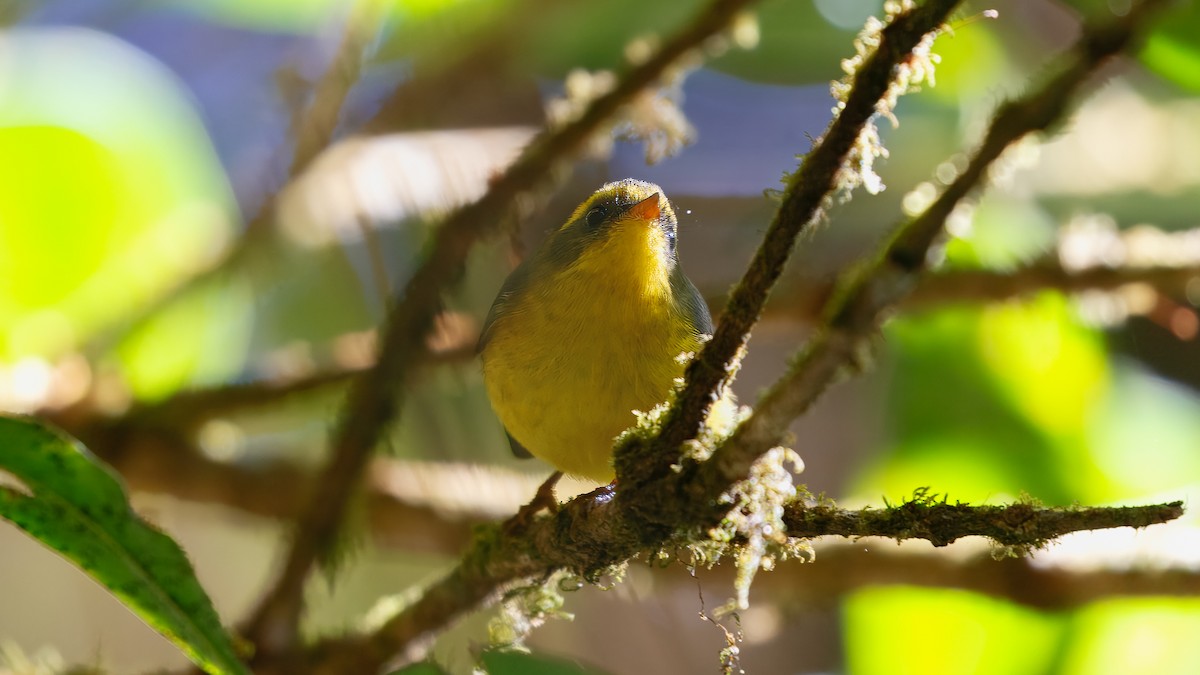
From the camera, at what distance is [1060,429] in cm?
243

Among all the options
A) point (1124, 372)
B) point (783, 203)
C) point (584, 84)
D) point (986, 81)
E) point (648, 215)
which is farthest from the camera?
point (1124, 372)

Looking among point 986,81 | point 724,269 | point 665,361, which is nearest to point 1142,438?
point 986,81

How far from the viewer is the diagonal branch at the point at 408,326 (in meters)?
1.58

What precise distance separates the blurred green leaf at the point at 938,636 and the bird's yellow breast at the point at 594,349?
91cm

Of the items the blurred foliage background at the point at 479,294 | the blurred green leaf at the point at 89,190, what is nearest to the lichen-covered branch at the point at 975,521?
the blurred foliage background at the point at 479,294

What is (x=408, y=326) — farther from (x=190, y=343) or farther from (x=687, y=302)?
(x=190, y=343)

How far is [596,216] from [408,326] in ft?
1.61

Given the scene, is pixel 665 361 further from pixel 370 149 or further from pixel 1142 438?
pixel 1142 438

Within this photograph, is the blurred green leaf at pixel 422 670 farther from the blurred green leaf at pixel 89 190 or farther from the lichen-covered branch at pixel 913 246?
the blurred green leaf at pixel 89 190

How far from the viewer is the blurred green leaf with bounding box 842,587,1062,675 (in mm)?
1958

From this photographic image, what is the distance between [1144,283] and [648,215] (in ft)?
3.88

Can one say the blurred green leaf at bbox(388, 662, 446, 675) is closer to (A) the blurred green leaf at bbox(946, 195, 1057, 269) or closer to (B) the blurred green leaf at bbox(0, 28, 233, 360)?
(A) the blurred green leaf at bbox(946, 195, 1057, 269)

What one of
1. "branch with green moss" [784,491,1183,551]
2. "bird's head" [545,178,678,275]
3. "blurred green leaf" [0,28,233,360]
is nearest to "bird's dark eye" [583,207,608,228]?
"bird's head" [545,178,678,275]

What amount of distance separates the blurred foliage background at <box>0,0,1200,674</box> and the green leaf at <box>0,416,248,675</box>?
27.7 inches
